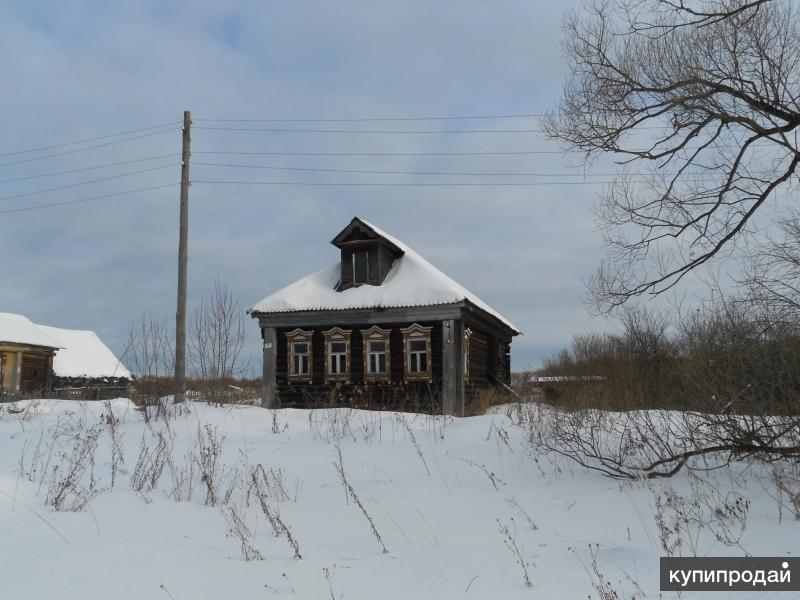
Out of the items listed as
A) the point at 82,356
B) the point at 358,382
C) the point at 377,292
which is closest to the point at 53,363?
the point at 82,356

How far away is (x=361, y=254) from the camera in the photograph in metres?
18.2

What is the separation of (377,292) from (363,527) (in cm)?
1233

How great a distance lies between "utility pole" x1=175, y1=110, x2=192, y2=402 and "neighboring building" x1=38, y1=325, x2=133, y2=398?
16.6 m

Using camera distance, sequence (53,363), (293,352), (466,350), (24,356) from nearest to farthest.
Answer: (466,350) < (293,352) < (24,356) < (53,363)

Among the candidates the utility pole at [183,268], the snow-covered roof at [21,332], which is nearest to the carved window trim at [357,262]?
the utility pole at [183,268]

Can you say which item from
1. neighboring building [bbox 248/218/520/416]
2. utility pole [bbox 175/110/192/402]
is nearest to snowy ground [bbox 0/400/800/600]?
utility pole [bbox 175/110/192/402]

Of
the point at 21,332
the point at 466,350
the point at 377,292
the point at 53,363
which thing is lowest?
the point at 53,363

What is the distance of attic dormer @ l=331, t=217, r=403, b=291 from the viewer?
18016 mm

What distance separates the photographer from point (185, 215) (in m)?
15.1

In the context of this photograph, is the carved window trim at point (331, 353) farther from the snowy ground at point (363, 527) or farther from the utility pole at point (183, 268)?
the snowy ground at point (363, 527)

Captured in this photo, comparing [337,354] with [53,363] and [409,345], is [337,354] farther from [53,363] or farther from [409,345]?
[53,363]

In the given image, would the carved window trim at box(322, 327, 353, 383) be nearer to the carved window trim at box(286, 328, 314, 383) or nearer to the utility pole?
the carved window trim at box(286, 328, 314, 383)

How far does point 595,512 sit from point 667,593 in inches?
88.9

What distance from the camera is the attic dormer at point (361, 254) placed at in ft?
59.1
